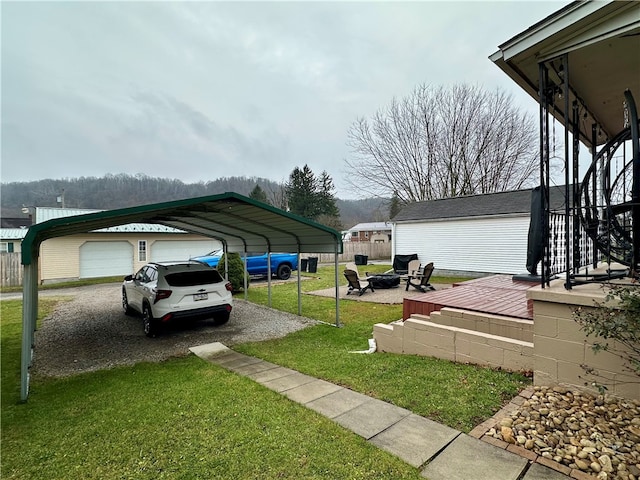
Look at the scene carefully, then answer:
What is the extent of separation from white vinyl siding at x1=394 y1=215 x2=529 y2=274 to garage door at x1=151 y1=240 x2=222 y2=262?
12578 mm

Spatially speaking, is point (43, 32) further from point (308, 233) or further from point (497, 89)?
point (497, 89)

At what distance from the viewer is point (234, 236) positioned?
10.3 m

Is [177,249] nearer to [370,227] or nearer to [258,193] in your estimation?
[258,193]

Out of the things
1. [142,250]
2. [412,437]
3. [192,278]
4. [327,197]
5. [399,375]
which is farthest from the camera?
[327,197]

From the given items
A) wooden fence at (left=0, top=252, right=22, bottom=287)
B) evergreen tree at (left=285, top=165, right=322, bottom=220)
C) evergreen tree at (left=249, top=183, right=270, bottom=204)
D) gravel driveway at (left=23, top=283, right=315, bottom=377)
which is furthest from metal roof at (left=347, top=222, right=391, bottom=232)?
gravel driveway at (left=23, top=283, right=315, bottom=377)

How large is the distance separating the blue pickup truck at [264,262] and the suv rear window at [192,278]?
780cm

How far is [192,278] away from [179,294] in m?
0.49

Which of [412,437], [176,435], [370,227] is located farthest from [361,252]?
[176,435]

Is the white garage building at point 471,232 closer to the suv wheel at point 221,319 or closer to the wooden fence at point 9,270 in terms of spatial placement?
the suv wheel at point 221,319

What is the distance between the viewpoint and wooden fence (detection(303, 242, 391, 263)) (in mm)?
28516

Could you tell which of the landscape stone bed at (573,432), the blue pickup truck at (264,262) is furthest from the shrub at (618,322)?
the blue pickup truck at (264,262)

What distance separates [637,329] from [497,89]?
2430 cm

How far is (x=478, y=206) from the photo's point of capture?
16.1 metres

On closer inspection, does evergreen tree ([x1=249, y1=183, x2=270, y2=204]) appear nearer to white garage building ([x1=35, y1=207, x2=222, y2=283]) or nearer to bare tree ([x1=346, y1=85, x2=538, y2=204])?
bare tree ([x1=346, y1=85, x2=538, y2=204])
